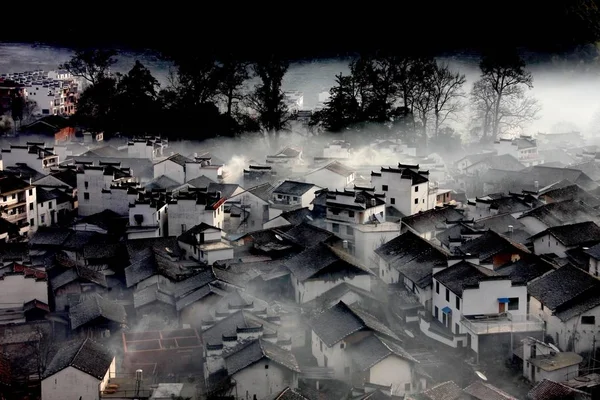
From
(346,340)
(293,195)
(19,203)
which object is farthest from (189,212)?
(346,340)

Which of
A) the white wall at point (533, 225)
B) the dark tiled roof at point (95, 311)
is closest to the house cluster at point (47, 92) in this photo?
the dark tiled roof at point (95, 311)

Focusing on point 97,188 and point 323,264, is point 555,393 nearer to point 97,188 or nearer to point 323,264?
point 323,264

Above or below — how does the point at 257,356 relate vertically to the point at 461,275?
below

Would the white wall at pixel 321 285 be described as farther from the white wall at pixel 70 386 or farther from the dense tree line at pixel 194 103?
the dense tree line at pixel 194 103

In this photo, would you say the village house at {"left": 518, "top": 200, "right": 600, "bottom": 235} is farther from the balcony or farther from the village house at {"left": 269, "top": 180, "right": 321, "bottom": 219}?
the village house at {"left": 269, "top": 180, "right": 321, "bottom": 219}

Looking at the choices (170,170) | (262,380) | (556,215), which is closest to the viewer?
(262,380)

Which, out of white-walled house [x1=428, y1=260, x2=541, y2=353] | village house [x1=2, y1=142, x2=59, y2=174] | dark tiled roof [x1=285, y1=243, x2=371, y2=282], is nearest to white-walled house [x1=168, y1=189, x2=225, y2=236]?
dark tiled roof [x1=285, y1=243, x2=371, y2=282]

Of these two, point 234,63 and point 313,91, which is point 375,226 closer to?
point 234,63
